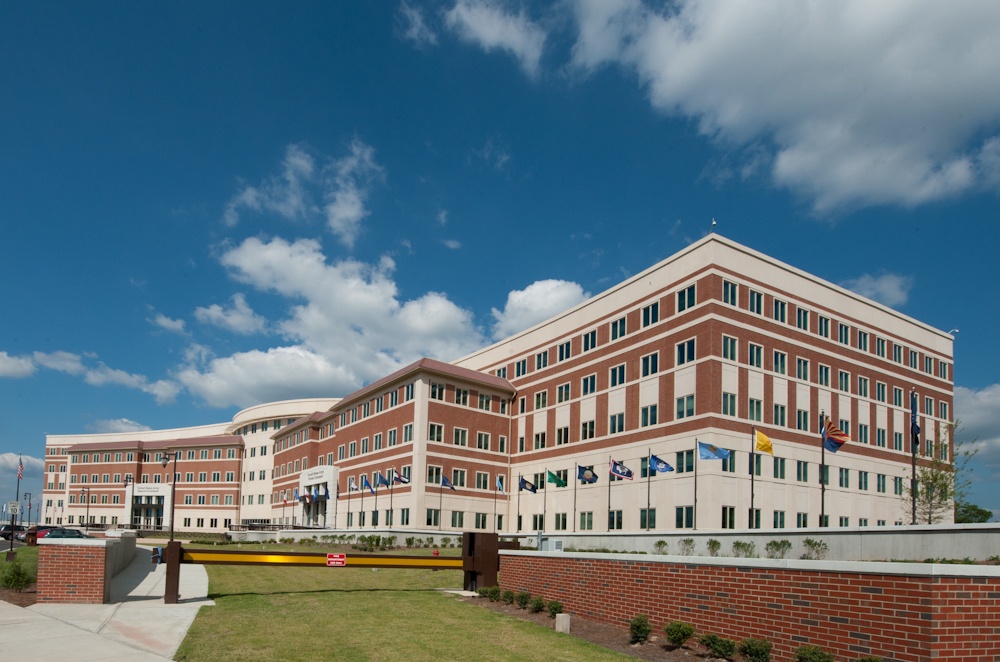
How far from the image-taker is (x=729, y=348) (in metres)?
51.7

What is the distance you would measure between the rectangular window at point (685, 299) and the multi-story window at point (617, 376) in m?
7.02

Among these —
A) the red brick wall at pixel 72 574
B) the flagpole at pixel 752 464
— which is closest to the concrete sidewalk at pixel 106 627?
the red brick wall at pixel 72 574

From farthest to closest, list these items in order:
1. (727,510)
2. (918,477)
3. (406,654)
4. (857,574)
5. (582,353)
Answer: (582,353) → (918,477) → (727,510) → (406,654) → (857,574)

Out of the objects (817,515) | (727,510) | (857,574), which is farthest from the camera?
(817,515)

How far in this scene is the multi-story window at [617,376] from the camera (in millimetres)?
58616

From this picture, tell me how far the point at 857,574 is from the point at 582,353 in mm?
53459

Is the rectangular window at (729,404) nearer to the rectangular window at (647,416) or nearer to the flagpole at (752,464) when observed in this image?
the flagpole at (752,464)

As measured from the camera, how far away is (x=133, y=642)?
13.3m

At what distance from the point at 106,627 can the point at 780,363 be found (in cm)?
4813

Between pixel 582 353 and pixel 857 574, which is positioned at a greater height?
pixel 582 353

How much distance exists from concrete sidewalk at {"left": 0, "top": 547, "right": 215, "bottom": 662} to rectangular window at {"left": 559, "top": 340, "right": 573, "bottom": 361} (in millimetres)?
47072

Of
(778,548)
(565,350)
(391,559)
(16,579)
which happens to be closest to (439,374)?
(565,350)

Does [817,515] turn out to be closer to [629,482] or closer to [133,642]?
[629,482]

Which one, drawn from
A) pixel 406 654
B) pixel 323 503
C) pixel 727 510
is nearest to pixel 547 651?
pixel 406 654
